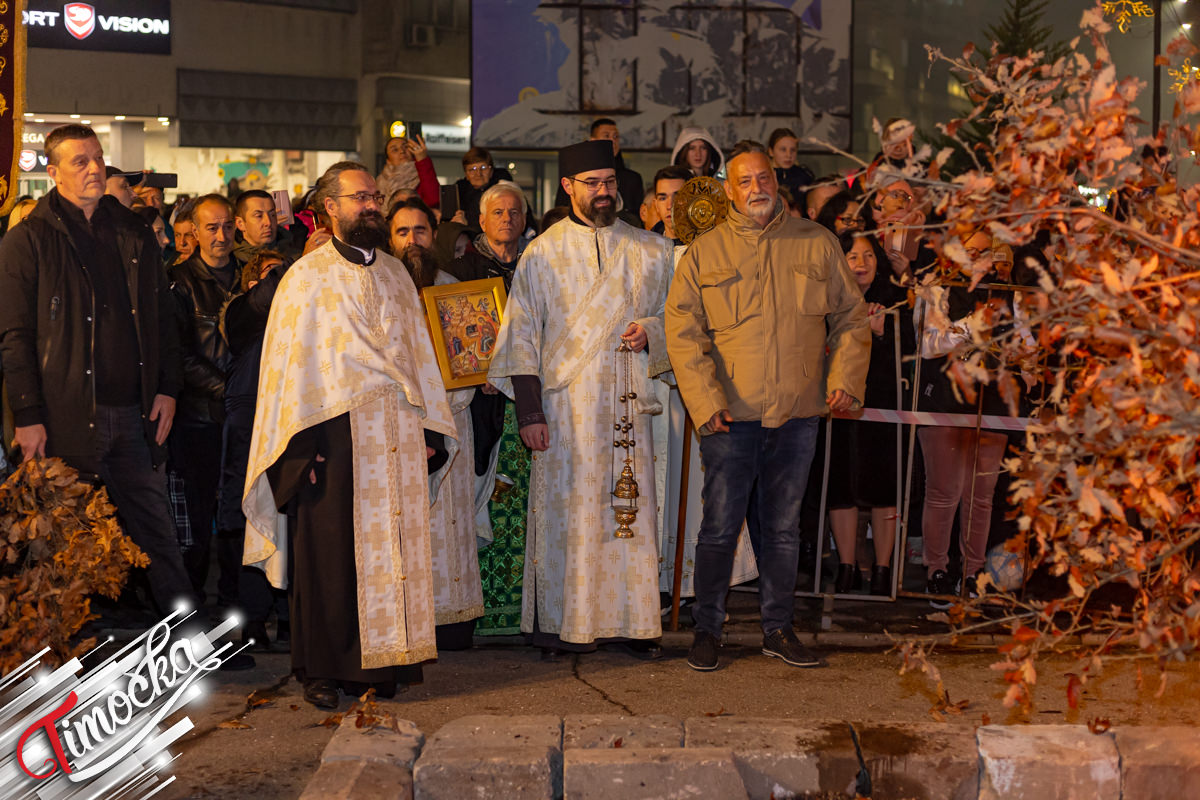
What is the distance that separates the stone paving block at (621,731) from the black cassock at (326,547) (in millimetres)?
1193

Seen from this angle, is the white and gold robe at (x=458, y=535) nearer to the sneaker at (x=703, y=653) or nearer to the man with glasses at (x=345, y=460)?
the man with glasses at (x=345, y=460)

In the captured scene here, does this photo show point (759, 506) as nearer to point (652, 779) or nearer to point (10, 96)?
point (652, 779)

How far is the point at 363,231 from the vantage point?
568 centimetres

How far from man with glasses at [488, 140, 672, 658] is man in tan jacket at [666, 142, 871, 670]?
11.6 inches

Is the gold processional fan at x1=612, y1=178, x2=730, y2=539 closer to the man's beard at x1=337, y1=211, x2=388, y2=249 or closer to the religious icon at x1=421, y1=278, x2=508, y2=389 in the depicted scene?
the religious icon at x1=421, y1=278, x2=508, y2=389

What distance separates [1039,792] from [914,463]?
4.02m

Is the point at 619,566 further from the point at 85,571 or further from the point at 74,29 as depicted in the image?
the point at 74,29

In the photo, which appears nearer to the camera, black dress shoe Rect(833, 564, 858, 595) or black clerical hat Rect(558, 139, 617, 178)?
black clerical hat Rect(558, 139, 617, 178)

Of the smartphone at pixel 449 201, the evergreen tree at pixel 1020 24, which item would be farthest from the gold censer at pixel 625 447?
the evergreen tree at pixel 1020 24

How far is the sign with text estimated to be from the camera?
70.8 feet

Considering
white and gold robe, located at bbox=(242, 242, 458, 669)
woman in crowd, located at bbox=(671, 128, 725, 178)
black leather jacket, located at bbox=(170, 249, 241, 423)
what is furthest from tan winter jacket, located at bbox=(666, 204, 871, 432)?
woman in crowd, located at bbox=(671, 128, 725, 178)

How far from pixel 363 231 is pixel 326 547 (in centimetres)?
127

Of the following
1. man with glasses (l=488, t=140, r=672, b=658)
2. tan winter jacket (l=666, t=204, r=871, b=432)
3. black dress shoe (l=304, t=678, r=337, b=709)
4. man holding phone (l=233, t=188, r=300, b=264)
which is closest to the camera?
black dress shoe (l=304, t=678, r=337, b=709)

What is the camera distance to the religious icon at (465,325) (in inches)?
256
